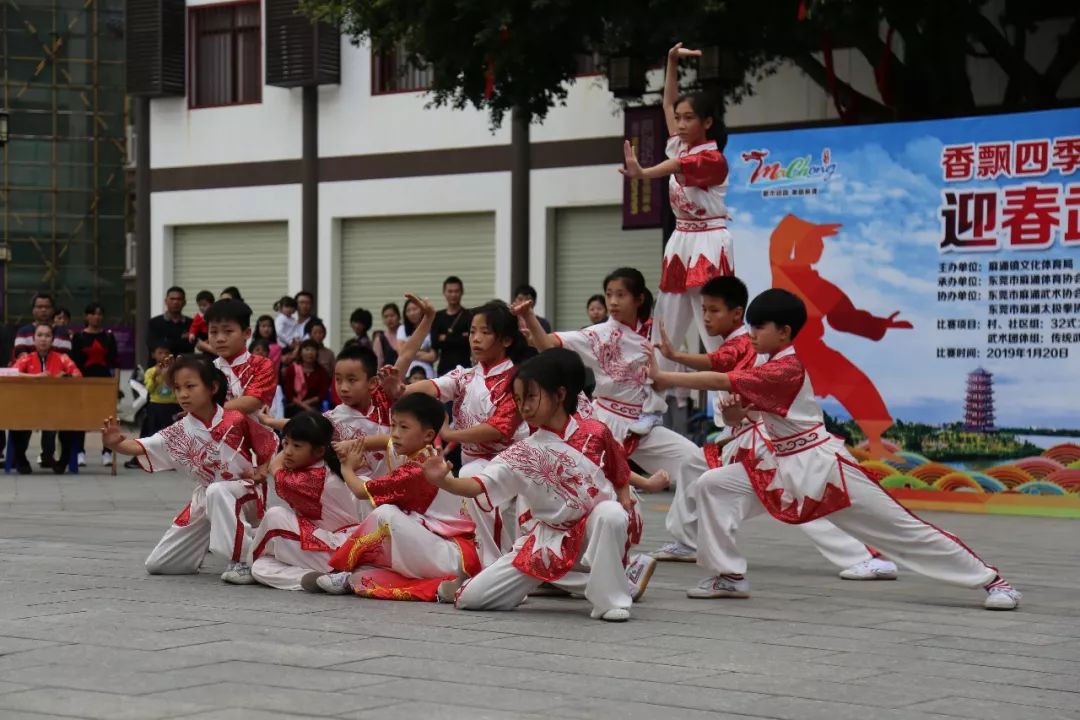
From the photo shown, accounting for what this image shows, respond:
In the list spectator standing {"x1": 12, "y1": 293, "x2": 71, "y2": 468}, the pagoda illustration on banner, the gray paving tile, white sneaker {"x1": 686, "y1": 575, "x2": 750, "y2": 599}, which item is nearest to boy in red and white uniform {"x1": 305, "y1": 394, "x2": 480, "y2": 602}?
white sneaker {"x1": 686, "y1": 575, "x2": 750, "y2": 599}

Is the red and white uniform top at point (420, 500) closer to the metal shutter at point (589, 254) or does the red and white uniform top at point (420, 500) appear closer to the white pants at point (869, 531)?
the white pants at point (869, 531)

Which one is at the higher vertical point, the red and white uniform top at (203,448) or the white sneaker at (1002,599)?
the red and white uniform top at (203,448)

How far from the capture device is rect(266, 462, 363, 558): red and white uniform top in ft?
27.7

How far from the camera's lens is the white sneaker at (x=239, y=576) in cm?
845

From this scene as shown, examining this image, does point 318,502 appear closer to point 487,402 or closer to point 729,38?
point 487,402

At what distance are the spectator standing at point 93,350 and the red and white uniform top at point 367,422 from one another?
31.0 feet

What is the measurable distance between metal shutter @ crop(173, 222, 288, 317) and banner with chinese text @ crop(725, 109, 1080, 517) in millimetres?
12312

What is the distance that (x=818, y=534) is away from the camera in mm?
9367

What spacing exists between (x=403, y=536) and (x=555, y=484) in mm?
918

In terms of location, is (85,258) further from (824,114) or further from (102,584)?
(102,584)

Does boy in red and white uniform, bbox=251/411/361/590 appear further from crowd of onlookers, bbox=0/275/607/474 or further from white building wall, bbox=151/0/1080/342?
white building wall, bbox=151/0/1080/342

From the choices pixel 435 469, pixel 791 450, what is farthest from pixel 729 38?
pixel 435 469

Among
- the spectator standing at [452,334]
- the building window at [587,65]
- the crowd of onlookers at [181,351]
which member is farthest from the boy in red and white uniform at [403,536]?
the building window at [587,65]

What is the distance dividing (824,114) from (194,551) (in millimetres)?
13372
